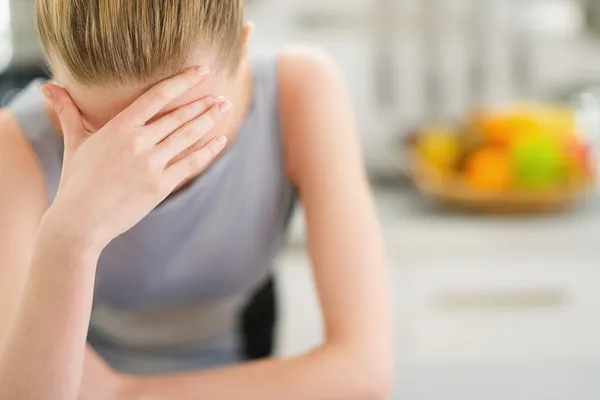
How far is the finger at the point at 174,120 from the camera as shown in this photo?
0.59 metres

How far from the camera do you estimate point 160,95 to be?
57 cm

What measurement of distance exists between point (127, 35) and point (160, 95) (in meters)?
0.05

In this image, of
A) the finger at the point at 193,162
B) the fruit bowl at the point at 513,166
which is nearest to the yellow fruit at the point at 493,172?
the fruit bowl at the point at 513,166

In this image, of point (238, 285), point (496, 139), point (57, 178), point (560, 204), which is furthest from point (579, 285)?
point (57, 178)

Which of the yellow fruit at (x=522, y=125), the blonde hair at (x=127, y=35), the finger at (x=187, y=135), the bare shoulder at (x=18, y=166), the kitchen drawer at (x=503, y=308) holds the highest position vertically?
the blonde hair at (x=127, y=35)

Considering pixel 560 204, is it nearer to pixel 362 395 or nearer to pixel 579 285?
pixel 579 285

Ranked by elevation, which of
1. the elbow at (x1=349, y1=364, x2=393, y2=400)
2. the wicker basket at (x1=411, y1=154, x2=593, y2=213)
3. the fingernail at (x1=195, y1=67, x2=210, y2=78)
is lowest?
the wicker basket at (x1=411, y1=154, x2=593, y2=213)

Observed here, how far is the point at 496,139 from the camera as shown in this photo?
59.9 inches

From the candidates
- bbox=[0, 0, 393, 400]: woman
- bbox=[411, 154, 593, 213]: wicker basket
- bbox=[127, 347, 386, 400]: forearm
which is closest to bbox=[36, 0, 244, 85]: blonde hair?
bbox=[0, 0, 393, 400]: woman

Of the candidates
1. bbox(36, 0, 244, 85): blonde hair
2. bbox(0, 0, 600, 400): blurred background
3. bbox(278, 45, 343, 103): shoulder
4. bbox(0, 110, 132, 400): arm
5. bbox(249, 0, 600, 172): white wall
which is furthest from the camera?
bbox(249, 0, 600, 172): white wall

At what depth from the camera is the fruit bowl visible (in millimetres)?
1469

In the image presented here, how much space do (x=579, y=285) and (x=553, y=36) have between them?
0.66 meters

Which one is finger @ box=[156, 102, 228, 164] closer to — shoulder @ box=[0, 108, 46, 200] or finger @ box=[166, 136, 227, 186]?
finger @ box=[166, 136, 227, 186]

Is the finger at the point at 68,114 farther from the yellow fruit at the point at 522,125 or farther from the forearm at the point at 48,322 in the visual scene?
the yellow fruit at the point at 522,125
